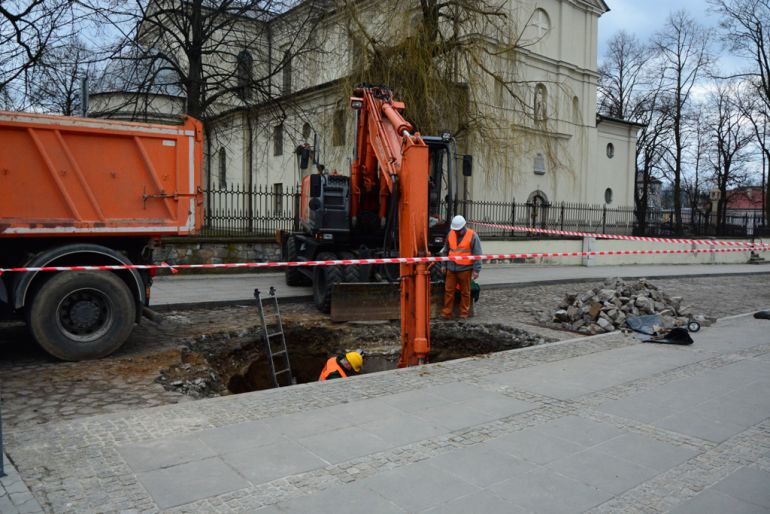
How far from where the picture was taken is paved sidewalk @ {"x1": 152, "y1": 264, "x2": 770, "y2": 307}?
11562 millimetres

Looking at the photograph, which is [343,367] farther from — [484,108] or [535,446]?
[484,108]

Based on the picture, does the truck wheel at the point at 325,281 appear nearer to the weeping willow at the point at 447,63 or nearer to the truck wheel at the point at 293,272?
the truck wheel at the point at 293,272

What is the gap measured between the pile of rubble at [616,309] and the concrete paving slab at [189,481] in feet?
22.7

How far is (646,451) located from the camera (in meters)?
4.28

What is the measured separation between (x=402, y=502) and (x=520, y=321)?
726 centimetres

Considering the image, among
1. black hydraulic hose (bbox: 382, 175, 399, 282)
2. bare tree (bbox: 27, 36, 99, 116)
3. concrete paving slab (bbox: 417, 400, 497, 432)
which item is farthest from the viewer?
bare tree (bbox: 27, 36, 99, 116)

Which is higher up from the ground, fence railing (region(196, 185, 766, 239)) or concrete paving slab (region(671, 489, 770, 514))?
fence railing (region(196, 185, 766, 239))

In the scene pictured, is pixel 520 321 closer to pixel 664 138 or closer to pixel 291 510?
pixel 291 510

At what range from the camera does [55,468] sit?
379cm

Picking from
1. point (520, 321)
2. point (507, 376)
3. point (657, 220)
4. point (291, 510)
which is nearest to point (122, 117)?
point (520, 321)

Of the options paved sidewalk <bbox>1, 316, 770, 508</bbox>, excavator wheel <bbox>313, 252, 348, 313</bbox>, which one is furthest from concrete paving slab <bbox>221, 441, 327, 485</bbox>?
excavator wheel <bbox>313, 252, 348, 313</bbox>

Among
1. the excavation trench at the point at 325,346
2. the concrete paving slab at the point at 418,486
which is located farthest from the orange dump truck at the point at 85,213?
the concrete paving slab at the point at 418,486

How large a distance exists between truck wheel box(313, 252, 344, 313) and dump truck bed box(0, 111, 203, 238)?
10.1 feet

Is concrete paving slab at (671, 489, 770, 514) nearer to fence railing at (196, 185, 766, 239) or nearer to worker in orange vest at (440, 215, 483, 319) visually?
worker in orange vest at (440, 215, 483, 319)
